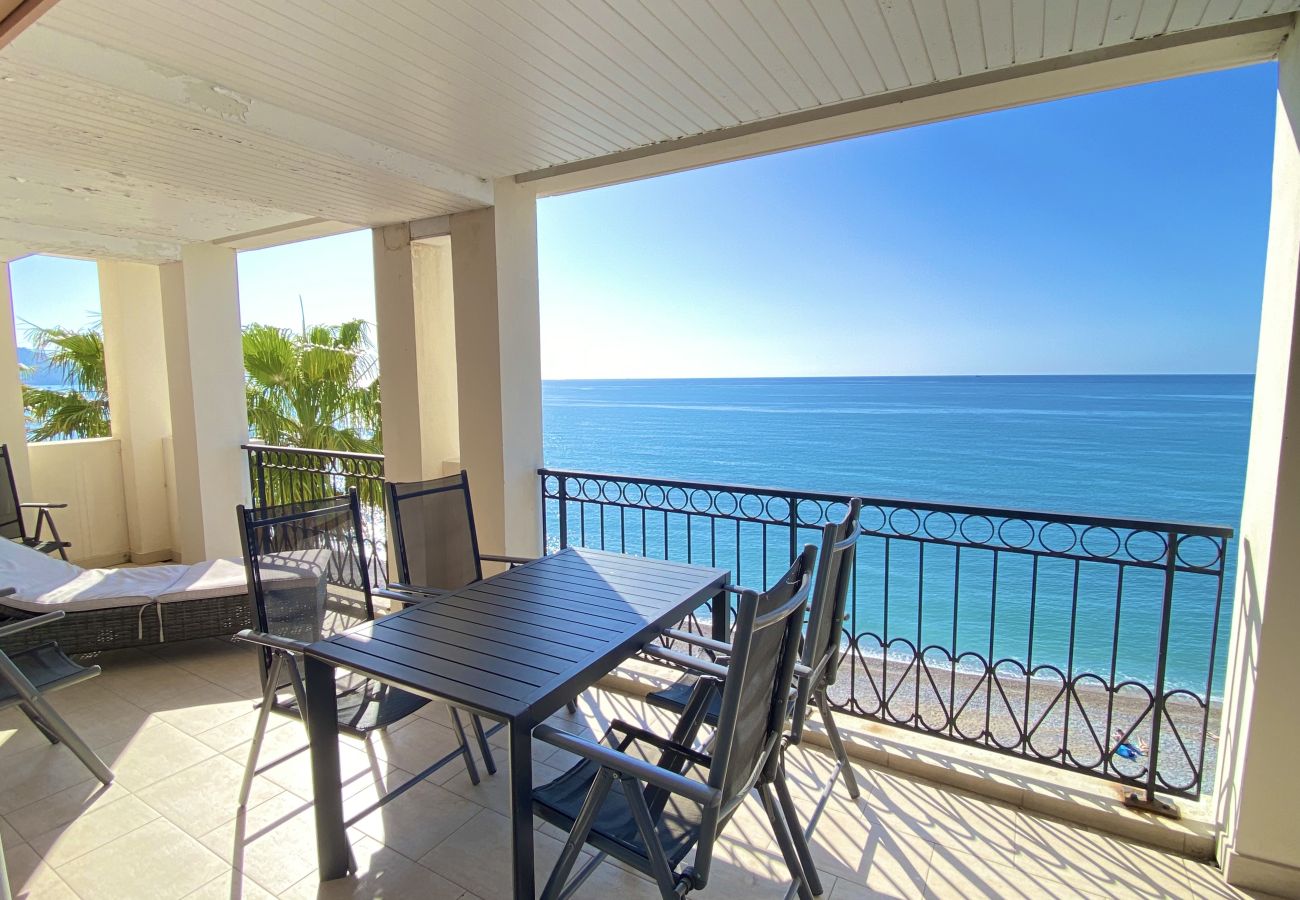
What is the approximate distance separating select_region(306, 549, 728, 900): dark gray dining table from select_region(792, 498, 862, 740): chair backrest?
0.49m

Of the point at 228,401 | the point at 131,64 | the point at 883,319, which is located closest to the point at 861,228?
the point at 883,319

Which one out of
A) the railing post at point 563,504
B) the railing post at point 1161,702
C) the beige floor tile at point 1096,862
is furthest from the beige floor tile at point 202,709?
the railing post at point 1161,702

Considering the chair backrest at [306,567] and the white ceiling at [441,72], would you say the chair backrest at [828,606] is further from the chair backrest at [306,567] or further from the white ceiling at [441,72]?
the chair backrest at [306,567]

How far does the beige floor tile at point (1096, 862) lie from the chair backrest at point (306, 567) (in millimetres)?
2610

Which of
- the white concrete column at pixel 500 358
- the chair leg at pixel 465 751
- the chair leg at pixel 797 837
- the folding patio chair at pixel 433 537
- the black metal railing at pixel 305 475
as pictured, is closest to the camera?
the chair leg at pixel 797 837

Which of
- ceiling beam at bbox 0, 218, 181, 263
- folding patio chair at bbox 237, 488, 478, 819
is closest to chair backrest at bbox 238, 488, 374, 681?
folding patio chair at bbox 237, 488, 478, 819

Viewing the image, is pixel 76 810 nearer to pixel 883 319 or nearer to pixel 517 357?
pixel 517 357

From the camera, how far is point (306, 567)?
256cm

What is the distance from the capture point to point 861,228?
25922 millimetres

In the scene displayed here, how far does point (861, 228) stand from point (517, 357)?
2559 centimetres

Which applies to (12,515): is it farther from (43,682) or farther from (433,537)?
(433,537)

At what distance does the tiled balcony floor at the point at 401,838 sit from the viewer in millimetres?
1967

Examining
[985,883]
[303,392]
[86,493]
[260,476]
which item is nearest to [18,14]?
[985,883]

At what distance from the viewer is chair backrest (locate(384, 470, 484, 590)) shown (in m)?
2.80
